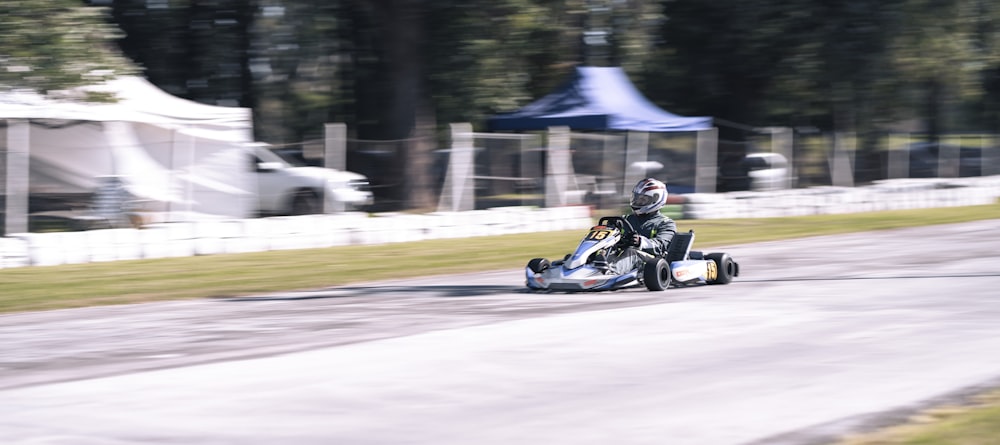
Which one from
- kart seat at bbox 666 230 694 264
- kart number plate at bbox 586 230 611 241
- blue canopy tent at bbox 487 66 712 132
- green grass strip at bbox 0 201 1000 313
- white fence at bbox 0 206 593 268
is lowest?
green grass strip at bbox 0 201 1000 313

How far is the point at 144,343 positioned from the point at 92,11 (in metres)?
12.3

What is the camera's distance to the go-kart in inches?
507

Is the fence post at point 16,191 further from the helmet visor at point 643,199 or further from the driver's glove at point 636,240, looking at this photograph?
the driver's glove at point 636,240

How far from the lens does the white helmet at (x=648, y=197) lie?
531 inches

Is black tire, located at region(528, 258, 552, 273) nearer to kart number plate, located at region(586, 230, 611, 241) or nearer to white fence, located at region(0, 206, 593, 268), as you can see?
kart number plate, located at region(586, 230, 611, 241)

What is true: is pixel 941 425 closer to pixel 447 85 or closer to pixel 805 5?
pixel 447 85

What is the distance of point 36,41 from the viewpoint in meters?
19.3

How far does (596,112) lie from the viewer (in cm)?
2789

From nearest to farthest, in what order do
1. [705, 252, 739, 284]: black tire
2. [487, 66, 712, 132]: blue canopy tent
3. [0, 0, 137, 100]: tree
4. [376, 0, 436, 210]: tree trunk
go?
[705, 252, 739, 284]: black tire, [0, 0, 137, 100]: tree, [376, 0, 436, 210]: tree trunk, [487, 66, 712, 132]: blue canopy tent

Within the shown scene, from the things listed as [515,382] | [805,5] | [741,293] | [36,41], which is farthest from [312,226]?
[805,5]

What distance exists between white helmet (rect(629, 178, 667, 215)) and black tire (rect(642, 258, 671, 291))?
0.75 metres

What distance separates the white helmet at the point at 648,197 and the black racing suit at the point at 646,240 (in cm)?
12

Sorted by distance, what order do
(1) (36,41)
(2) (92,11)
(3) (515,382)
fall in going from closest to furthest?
(3) (515,382) → (1) (36,41) → (2) (92,11)

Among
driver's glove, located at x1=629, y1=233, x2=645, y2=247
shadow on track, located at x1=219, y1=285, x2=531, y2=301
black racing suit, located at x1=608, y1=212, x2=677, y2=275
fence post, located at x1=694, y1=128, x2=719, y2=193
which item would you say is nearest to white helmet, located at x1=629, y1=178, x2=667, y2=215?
black racing suit, located at x1=608, y1=212, x2=677, y2=275
